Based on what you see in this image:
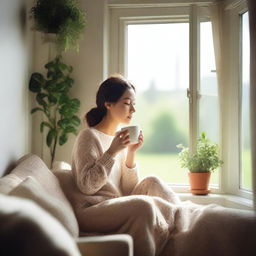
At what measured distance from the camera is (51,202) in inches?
56.6

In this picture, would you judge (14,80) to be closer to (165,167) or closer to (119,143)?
(119,143)

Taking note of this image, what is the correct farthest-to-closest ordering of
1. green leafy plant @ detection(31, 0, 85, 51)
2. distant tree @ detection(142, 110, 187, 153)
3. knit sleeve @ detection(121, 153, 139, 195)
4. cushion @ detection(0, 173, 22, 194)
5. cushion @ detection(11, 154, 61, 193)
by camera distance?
1. distant tree @ detection(142, 110, 187, 153)
2. green leafy plant @ detection(31, 0, 85, 51)
3. knit sleeve @ detection(121, 153, 139, 195)
4. cushion @ detection(11, 154, 61, 193)
5. cushion @ detection(0, 173, 22, 194)

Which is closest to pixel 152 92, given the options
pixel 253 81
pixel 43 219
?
pixel 253 81

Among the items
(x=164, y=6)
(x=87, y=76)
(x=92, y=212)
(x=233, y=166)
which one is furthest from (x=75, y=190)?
(x=164, y=6)

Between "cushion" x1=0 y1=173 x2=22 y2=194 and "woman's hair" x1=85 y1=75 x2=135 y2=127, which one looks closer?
"cushion" x1=0 y1=173 x2=22 y2=194

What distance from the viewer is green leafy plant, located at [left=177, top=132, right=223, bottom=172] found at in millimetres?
2703

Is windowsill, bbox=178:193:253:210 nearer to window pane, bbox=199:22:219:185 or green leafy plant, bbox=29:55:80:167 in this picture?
window pane, bbox=199:22:219:185

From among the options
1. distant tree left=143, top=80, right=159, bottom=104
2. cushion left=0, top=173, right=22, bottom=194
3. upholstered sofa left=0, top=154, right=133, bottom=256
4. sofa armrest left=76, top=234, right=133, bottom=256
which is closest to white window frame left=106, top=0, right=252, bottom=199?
distant tree left=143, top=80, right=159, bottom=104

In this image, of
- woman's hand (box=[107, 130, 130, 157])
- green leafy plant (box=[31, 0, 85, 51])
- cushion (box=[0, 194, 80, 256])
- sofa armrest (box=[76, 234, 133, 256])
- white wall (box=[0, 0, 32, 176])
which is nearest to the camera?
cushion (box=[0, 194, 80, 256])

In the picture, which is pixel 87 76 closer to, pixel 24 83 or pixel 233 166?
pixel 24 83

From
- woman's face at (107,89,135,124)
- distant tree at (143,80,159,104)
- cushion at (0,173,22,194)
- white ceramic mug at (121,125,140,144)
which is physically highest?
distant tree at (143,80,159,104)

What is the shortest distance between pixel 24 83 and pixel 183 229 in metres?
1.48

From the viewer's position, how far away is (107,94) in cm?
218

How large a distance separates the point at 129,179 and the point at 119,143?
0.34 m
